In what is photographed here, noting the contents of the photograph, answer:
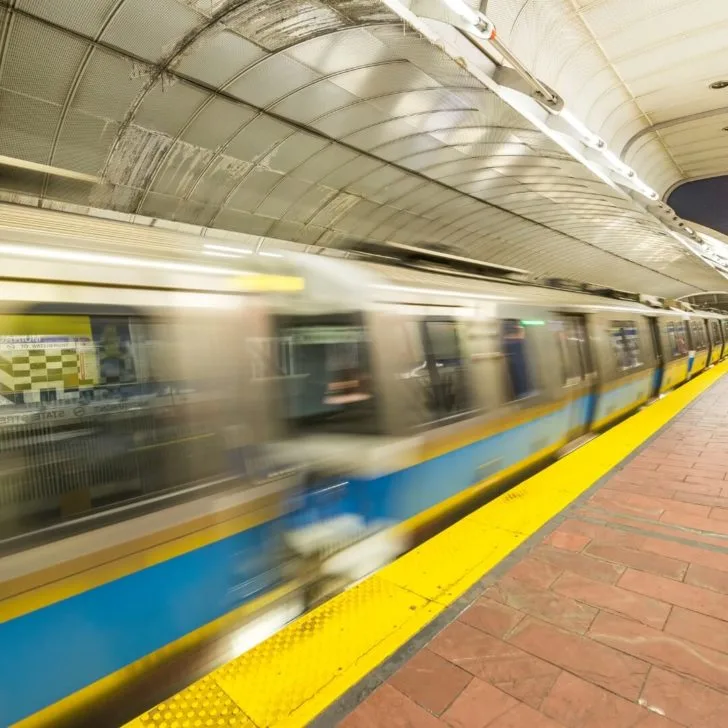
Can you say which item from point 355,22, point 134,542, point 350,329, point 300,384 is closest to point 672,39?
point 355,22

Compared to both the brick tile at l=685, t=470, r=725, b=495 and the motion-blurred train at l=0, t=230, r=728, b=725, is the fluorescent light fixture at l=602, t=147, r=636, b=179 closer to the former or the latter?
the motion-blurred train at l=0, t=230, r=728, b=725

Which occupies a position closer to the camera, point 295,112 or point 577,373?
point 577,373

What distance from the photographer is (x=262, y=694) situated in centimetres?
209

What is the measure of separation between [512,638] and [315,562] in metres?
1.23

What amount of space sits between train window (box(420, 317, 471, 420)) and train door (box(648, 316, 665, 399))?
7.39 metres

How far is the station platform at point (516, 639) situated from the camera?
197cm

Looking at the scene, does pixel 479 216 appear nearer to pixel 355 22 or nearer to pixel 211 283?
pixel 355 22

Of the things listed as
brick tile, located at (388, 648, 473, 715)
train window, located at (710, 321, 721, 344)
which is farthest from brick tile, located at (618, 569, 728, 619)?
train window, located at (710, 321, 721, 344)

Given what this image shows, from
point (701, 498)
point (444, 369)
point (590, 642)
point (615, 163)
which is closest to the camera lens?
point (590, 642)

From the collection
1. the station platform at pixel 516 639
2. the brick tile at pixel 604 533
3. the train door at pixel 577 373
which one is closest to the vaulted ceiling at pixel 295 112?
the train door at pixel 577 373

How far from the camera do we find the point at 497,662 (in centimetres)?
224

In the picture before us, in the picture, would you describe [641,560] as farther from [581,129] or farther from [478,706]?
[581,129]

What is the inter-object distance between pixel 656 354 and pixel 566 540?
791cm

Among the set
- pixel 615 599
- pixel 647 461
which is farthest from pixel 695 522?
pixel 647 461
